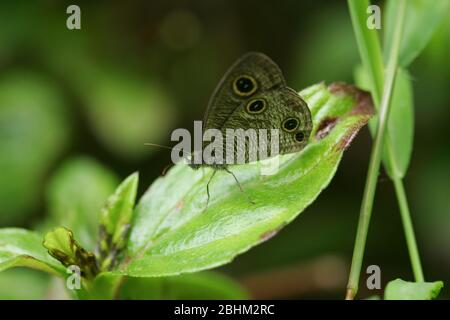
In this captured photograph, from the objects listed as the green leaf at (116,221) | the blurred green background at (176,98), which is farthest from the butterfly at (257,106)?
the blurred green background at (176,98)

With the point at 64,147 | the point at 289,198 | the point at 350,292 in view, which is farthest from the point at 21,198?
the point at 350,292

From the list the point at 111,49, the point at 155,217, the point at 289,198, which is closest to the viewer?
the point at 289,198

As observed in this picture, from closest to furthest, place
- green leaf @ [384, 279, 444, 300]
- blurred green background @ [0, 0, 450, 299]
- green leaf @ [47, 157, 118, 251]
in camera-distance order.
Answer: green leaf @ [384, 279, 444, 300], green leaf @ [47, 157, 118, 251], blurred green background @ [0, 0, 450, 299]

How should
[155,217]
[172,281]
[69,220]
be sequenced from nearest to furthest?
[155,217]
[172,281]
[69,220]

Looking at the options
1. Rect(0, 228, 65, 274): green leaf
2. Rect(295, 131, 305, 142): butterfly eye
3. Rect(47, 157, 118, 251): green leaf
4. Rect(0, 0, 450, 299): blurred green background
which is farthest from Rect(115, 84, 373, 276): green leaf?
Rect(0, 0, 450, 299): blurred green background

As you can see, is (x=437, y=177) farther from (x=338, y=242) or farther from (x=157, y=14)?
(x=157, y=14)

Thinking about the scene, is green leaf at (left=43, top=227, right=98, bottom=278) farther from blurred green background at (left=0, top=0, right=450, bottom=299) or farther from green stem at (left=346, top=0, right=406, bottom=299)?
blurred green background at (left=0, top=0, right=450, bottom=299)

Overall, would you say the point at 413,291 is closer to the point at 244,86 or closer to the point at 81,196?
the point at 244,86
